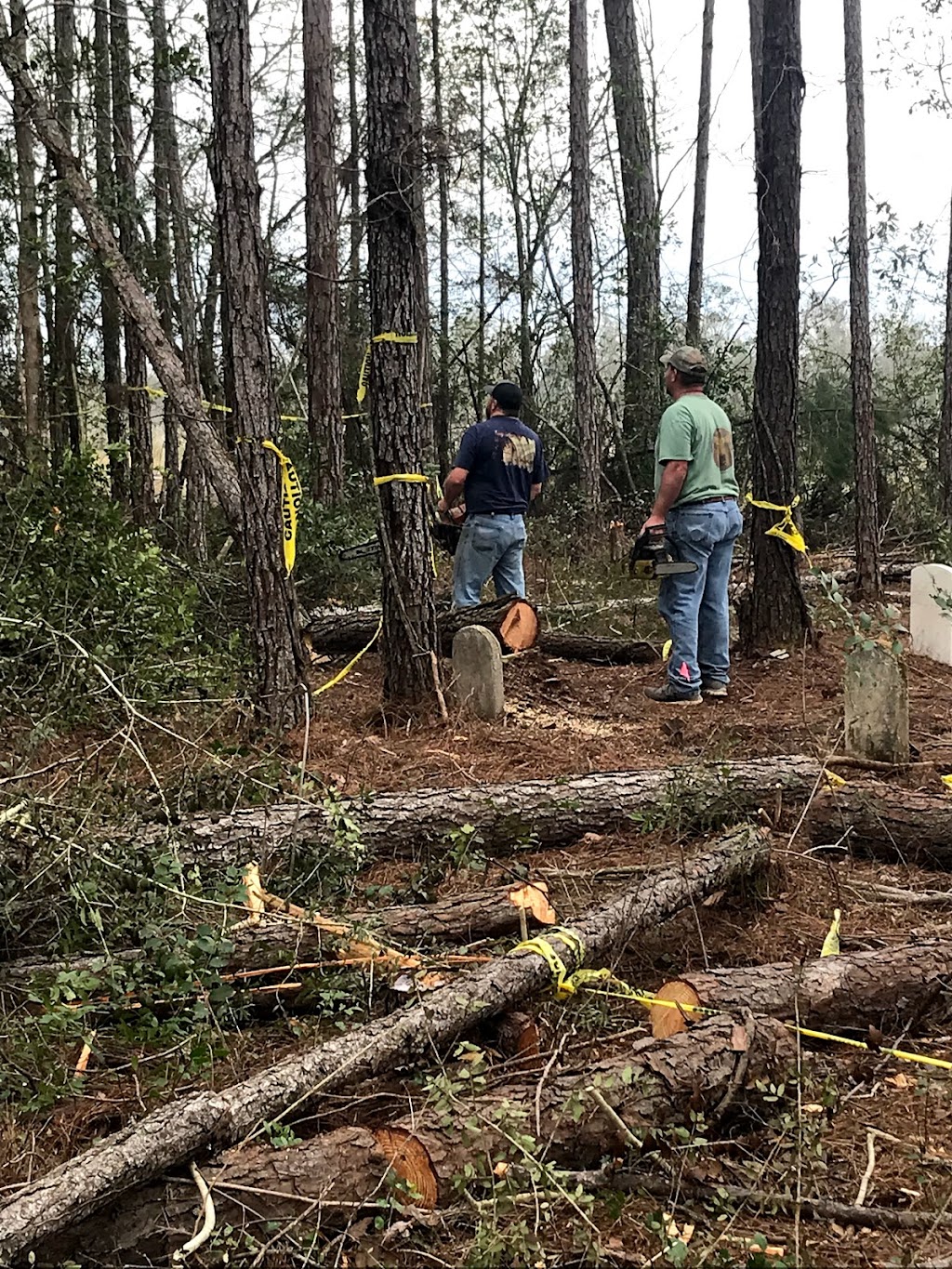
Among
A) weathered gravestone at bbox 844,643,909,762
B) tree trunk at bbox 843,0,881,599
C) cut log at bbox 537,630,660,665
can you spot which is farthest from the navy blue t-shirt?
tree trunk at bbox 843,0,881,599

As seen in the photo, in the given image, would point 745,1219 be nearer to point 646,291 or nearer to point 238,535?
point 238,535

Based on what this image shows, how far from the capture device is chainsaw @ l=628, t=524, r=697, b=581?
7082 mm

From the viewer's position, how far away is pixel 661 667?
831cm

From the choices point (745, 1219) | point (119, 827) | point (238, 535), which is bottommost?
point (745, 1219)

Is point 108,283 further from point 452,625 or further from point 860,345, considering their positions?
point 860,345

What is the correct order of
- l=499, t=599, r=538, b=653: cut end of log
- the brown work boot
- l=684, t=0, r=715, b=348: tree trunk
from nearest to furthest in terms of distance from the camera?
the brown work boot < l=499, t=599, r=538, b=653: cut end of log < l=684, t=0, r=715, b=348: tree trunk

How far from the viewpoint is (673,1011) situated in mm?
3250

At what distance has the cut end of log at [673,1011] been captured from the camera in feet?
10.5

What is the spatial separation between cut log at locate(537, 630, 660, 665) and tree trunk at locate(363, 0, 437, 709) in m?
1.92

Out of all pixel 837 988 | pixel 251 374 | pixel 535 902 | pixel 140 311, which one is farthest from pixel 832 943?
pixel 140 311

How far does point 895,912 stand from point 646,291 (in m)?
14.6

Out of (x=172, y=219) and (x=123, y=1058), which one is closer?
(x=123, y=1058)

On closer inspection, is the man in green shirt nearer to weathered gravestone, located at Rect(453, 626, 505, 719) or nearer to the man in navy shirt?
weathered gravestone, located at Rect(453, 626, 505, 719)

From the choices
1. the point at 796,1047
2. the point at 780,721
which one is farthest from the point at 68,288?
the point at 796,1047
